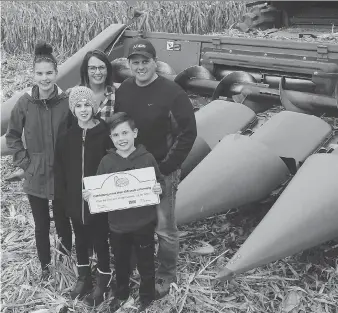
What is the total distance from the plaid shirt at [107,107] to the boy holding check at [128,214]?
297 millimetres

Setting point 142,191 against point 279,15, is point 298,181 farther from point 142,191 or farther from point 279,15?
point 279,15

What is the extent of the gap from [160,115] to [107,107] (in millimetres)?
351

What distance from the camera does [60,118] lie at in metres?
2.61

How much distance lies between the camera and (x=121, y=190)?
230cm

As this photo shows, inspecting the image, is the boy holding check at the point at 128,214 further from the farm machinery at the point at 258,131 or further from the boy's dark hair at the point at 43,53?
the boy's dark hair at the point at 43,53

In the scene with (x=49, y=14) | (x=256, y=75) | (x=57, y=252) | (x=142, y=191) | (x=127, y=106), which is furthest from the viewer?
(x=49, y=14)

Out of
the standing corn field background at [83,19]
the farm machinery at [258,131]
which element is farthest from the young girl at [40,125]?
the standing corn field background at [83,19]

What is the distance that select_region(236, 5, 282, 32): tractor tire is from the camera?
22.4 feet

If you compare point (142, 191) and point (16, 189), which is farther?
point (16, 189)

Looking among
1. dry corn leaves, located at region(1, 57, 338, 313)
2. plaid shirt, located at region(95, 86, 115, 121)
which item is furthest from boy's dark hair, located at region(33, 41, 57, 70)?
dry corn leaves, located at region(1, 57, 338, 313)

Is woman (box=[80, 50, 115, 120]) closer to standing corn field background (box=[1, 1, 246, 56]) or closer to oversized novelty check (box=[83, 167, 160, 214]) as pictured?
oversized novelty check (box=[83, 167, 160, 214])

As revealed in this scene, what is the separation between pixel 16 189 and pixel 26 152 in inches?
65.7

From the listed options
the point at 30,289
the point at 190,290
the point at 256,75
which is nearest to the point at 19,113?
the point at 30,289

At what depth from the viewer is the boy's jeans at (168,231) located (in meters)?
2.52
